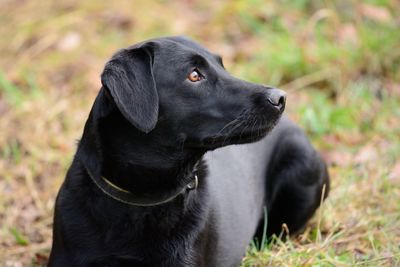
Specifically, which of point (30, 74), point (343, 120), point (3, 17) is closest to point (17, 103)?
point (30, 74)

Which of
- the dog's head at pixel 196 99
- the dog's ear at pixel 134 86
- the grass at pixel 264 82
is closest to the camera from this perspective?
the dog's ear at pixel 134 86

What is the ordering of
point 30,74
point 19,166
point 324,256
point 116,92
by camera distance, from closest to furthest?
point 116,92, point 324,256, point 19,166, point 30,74

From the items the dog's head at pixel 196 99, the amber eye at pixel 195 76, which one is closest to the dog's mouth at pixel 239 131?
the dog's head at pixel 196 99

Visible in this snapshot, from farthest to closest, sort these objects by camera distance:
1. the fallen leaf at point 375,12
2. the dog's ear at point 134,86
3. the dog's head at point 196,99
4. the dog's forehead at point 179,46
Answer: the fallen leaf at point 375,12 → the dog's forehead at point 179,46 → the dog's head at point 196,99 → the dog's ear at point 134,86

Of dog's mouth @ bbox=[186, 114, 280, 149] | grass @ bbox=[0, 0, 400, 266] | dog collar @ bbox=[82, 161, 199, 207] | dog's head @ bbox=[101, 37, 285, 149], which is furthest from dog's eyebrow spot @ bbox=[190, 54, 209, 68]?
grass @ bbox=[0, 0, 400, 266]

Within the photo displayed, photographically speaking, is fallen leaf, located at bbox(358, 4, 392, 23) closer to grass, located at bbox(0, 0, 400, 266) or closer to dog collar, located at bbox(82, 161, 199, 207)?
grass, located at bbox(0, 0, 400, 266)

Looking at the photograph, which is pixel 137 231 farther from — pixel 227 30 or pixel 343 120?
pixel 227 30

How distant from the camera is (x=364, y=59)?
7070 mm

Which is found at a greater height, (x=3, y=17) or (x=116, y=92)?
(x=116, y=92)

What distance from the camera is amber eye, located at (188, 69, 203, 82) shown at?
3.44 m

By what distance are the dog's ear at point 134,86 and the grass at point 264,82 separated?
1276 millimetres

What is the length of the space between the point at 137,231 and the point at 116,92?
2.33 ft

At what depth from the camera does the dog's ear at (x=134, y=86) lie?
325cm

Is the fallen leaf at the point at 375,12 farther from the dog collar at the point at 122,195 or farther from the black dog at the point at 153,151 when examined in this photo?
the dog collar at the point at 122,195
